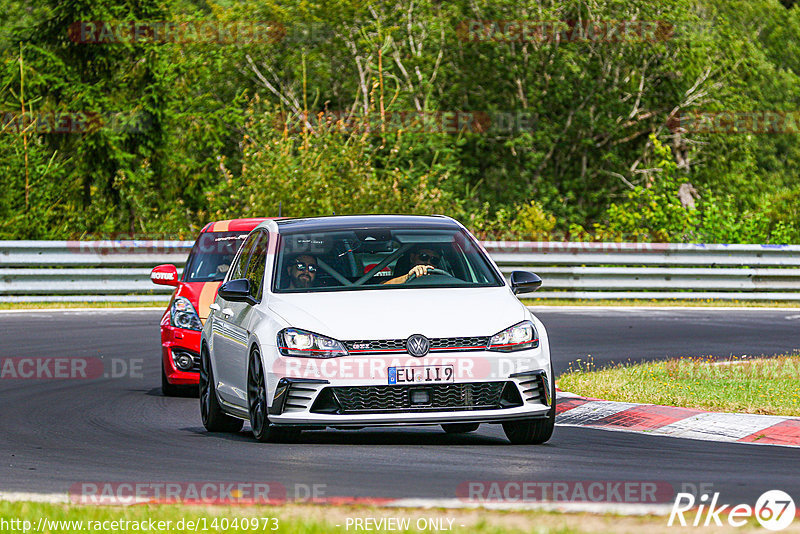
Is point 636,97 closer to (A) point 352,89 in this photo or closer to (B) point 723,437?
(A) point 352,89

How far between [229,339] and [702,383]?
4.95 m

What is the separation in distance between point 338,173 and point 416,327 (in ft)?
65.5

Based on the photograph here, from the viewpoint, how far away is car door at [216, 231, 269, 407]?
10.6 metres

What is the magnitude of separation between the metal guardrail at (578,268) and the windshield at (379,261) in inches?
615

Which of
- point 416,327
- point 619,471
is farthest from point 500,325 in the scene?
point 619,471

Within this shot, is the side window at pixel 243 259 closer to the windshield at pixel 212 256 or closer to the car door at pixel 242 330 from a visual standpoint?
the car door at pixel 242 330

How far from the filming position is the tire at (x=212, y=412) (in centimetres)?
1160

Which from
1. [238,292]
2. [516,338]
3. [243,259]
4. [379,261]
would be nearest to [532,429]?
[516,338]

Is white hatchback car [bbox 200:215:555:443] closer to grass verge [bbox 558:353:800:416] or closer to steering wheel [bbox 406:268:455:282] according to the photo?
steering wheel [bbox 406:268:455:282]

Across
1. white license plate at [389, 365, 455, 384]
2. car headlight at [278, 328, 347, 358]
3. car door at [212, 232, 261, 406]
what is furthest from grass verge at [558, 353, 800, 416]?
car headlight at [278, 328, 347, 358]

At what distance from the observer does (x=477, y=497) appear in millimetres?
7750

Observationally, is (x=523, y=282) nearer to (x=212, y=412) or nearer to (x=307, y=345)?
(x=307, y=345)

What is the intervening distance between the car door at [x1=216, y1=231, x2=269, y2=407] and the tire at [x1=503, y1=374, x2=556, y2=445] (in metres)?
1.87

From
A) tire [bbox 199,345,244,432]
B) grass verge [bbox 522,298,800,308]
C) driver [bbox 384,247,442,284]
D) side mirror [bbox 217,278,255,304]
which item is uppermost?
driver [bbox 384,247,442,284]
